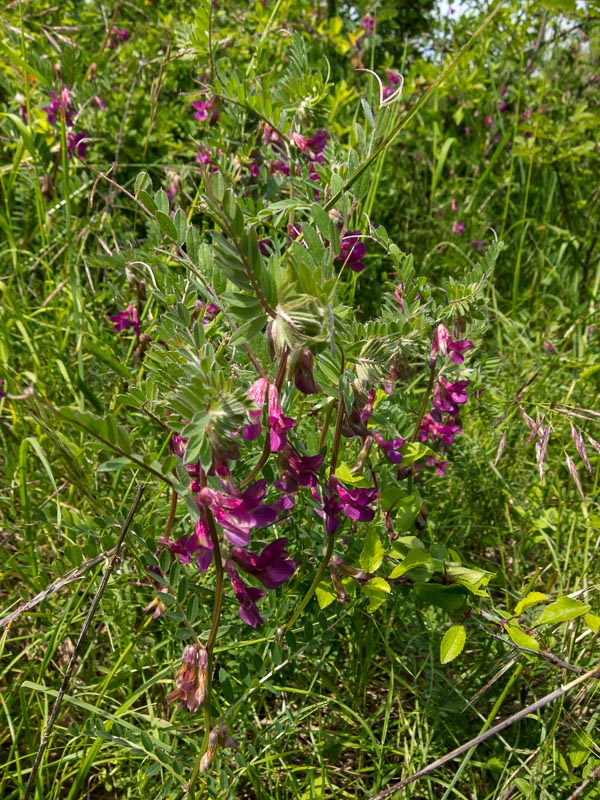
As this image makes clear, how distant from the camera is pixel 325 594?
1165 millimetres

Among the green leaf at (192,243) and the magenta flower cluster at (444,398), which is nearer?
the green leaf at (192,243)

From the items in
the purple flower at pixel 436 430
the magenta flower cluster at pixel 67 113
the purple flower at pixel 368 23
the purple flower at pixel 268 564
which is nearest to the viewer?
the purple flower at pixel 268 564

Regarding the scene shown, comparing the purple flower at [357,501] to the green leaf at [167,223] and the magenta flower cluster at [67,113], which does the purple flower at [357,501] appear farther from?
the magenta flower cluster at [67,113]

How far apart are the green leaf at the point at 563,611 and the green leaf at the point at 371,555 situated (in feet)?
0.88

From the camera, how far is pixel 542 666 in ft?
4.84

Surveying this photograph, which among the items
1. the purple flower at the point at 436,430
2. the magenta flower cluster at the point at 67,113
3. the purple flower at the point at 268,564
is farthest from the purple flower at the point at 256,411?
the magenta flower cluster at the point at 67,113

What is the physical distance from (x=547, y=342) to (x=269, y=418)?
1.66 meters

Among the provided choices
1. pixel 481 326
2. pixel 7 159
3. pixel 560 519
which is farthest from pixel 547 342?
pixel 7 159

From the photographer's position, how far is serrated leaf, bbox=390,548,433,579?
45.4 inches

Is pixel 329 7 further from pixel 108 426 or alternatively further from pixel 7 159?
pixel 108 426

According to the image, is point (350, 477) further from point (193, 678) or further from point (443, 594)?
point (193, 678)

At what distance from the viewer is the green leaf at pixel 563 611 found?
3.73 feet

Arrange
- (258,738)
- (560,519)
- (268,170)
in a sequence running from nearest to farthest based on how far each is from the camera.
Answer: (258,738)
(560,519)
(268,170)

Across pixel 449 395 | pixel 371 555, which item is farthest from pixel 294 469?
pixel 449 395
